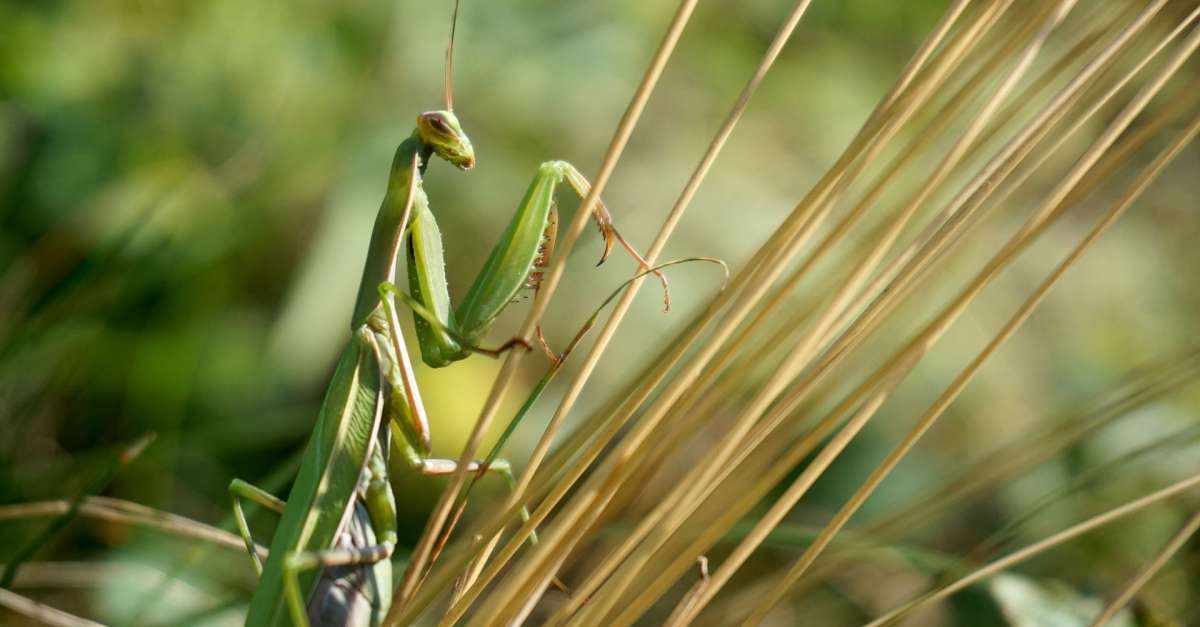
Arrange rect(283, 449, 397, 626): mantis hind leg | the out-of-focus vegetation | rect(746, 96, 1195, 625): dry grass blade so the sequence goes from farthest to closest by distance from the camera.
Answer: the out-of-focus vegetation
rect(283, 449, 397, 626): mantis hind leg
rect(746, 96, 1195, 625): dry grass blade

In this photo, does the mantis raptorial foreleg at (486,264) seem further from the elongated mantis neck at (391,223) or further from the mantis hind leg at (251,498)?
the mantis hind leg at (251,498)

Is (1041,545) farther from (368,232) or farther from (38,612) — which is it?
(368,232)

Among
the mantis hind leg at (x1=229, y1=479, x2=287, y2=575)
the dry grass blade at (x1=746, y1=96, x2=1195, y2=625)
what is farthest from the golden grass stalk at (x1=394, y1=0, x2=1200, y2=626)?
the mantis hind leg at (x1=229, y1=479, x2=287, y2=575)

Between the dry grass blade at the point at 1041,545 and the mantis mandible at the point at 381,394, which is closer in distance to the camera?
the dry grass blade at the point at 1041,545

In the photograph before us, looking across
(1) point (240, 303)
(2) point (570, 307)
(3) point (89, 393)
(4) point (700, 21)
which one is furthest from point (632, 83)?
(3) point (89, 393)

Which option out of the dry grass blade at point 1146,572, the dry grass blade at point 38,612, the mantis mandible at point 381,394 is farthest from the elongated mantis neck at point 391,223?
the dry grass blade at point 1146,572

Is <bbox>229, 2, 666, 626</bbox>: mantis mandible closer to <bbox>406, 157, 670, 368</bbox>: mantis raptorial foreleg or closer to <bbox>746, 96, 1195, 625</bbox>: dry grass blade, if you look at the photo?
<bbox>406, 157, 670, 368</bbox>: mantis raptorial foreleg

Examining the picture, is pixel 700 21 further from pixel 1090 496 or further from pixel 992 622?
pixel 992 622
